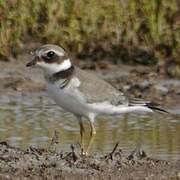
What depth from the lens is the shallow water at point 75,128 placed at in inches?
362

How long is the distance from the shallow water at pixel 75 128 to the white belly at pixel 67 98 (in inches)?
17.6

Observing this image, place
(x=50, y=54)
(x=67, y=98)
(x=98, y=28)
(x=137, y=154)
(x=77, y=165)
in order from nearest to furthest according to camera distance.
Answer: (x=77, y=165) → (x=137, y=154) → (x=67, y=98) → (x=50, y=54) → (x=98, y=28)

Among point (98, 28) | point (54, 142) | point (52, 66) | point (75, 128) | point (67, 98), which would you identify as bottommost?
point (98, 28)

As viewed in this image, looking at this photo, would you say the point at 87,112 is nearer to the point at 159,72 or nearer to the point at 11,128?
the point at 11,128

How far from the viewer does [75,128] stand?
10219mm

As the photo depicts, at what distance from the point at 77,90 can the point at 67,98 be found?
151mm

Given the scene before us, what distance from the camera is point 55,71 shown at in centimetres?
897

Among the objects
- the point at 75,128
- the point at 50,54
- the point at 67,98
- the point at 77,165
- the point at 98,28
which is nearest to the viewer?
the point at 77,165

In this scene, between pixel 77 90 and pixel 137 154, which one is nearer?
pixel 137 154

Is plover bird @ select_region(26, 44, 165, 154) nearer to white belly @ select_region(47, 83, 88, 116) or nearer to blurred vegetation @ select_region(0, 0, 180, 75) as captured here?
white belly @ select_region(47, 83, 88, 116)

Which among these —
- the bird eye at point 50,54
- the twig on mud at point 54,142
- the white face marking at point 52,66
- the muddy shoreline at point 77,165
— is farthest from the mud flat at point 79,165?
the bird eye at point 50,54

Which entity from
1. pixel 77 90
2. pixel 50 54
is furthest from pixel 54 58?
pixel 77 90

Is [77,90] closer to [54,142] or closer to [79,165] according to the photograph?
[54,142]

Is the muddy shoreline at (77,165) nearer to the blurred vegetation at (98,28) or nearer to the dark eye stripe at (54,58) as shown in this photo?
the dark eye stripe at (54,58)
